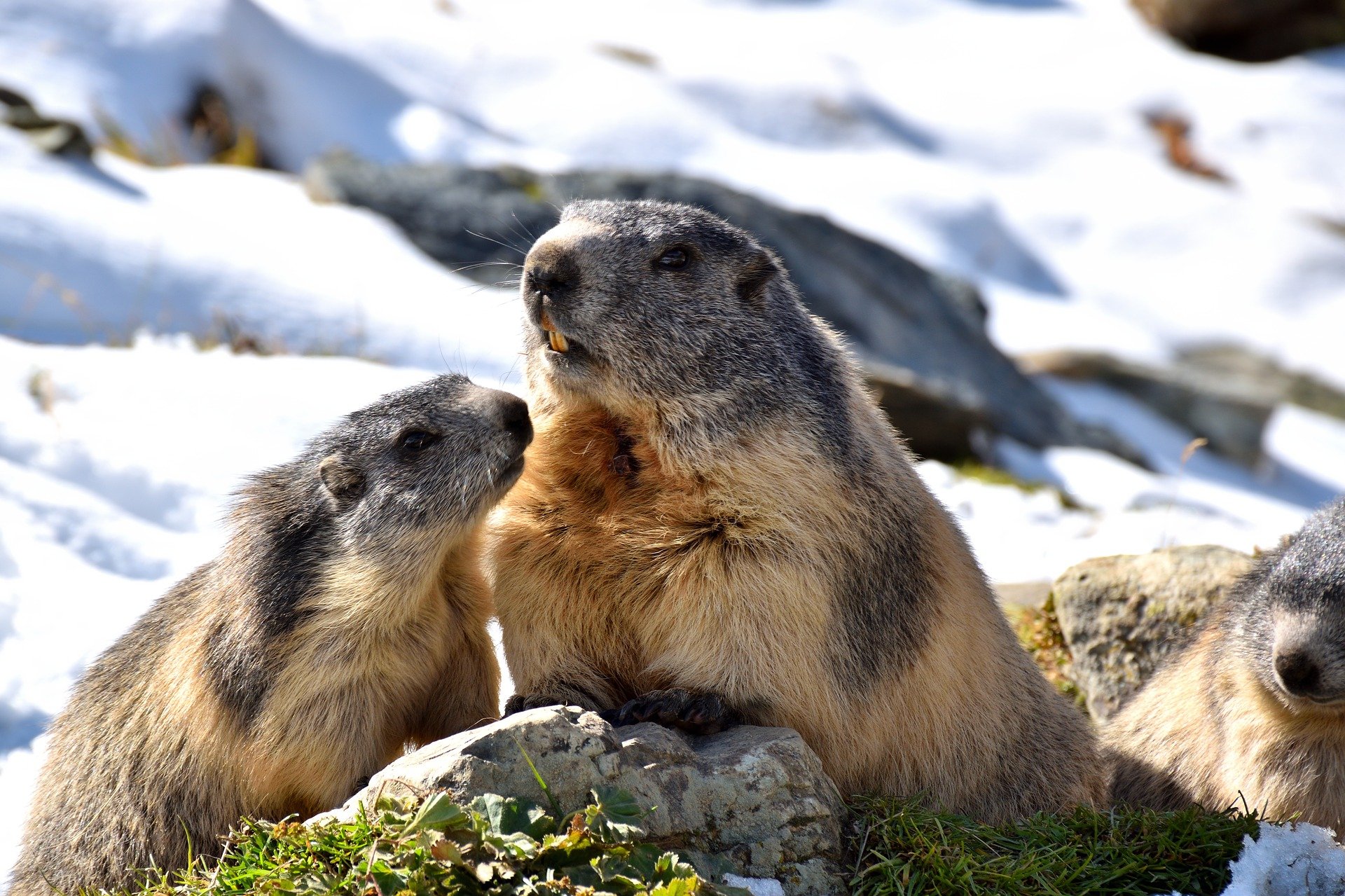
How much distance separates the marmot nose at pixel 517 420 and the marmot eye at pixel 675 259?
35.5 inches

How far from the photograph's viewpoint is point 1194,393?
2008cm

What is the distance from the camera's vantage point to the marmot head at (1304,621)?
241 inches

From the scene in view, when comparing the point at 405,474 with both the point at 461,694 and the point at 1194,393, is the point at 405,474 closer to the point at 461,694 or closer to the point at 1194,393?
the point at 461,694

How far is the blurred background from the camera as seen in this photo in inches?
398

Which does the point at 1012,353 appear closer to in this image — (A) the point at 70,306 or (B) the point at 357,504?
(A) the point at 70,306

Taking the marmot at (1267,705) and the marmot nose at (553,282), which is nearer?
the marmot nose at (553,282)

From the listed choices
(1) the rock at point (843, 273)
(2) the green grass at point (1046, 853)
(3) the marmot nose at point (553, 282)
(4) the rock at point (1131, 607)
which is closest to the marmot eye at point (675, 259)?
(3) the marmot nose at point (553, 282)

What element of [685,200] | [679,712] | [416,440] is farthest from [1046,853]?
[685,200]

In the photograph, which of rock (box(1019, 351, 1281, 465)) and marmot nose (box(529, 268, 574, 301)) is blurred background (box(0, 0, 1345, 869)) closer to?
rock (box(1019, 351, 1281, 465))

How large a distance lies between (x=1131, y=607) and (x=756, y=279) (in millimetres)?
3999

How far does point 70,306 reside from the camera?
11.9m

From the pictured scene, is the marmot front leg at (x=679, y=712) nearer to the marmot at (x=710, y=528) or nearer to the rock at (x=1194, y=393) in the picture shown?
the marmot at (x=710, y=528)

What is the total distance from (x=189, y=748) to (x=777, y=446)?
2987 mm

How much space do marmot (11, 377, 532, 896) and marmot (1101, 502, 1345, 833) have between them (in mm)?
3660
